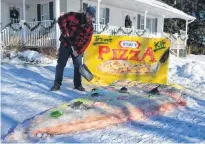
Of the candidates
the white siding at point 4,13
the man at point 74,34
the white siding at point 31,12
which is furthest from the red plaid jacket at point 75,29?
the white siding at point 31,12

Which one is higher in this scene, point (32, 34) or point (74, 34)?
point (32, 34)

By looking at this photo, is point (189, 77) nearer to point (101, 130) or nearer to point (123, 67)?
point (123, 67)

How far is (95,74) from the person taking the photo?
7152 millimetres

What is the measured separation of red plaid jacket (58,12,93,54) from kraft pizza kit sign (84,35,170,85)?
1186 millimetres

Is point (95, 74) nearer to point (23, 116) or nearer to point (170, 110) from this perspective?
point (170, 110)

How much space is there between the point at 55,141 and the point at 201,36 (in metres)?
32.0

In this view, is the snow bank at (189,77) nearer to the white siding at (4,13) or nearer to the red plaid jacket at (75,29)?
the red plaid jacket at (75,29)

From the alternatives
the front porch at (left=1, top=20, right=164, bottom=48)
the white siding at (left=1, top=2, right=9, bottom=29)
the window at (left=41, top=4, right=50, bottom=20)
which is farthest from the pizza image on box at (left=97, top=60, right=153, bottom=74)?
the white siding at (left=1, top=2, right=9, bottom=29)

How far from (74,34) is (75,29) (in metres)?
0.11

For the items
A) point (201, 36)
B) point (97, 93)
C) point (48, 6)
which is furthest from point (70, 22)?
point (201, 36)

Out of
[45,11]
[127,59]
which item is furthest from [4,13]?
[127,59]

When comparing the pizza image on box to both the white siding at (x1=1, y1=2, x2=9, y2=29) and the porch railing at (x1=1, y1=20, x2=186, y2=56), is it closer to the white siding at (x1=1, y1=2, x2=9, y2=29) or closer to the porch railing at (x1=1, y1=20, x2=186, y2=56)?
the porch railing at (x1=1, y1=20, x2=186, y2=56)

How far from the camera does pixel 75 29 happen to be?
582 cm

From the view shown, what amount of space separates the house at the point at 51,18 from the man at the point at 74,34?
24.0 ft
